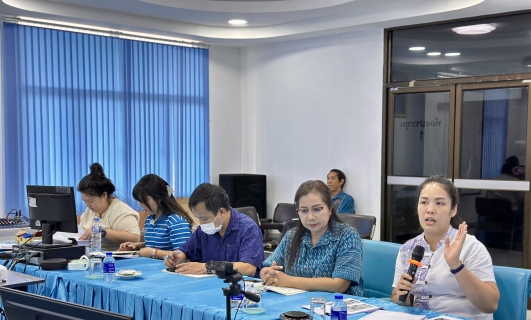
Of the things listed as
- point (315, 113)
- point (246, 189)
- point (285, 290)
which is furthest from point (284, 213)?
point (285, 290)

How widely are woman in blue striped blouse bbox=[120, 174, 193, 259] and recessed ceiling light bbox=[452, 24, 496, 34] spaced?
385 cm

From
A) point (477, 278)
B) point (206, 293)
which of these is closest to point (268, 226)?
point (206, 293)

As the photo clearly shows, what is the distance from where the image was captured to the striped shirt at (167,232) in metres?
4.31

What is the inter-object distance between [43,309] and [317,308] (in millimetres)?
1451

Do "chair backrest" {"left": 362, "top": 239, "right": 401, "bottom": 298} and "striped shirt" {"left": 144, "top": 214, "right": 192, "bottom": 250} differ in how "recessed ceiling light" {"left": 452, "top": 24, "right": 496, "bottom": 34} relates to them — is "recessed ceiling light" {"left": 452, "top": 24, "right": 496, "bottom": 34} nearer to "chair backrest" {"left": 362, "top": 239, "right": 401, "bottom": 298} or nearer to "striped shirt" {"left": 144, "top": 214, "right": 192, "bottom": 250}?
"chair backrest" {"left": 362, "top": 239, "right": 401, "bottom": 298}

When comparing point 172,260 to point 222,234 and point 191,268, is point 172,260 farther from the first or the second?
point 222,234

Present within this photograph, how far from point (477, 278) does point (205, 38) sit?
18.8 ft

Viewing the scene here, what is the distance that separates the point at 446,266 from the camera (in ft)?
9.64

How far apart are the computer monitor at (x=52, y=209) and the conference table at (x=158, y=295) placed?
348 millimetres

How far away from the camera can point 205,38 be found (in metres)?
7.77

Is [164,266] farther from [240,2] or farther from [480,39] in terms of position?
[480,39]

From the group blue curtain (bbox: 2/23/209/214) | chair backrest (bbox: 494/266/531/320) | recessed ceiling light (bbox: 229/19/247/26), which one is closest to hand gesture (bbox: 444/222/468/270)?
chair backrest (bbox: 494/266/531/320)

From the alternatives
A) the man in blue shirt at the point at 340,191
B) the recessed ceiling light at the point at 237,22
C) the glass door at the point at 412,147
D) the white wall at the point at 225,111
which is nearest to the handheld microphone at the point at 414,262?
the glass door at the point at 412,147

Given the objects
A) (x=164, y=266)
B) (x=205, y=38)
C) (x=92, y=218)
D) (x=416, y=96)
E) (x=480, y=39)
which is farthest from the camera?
(x=205, y=38)
